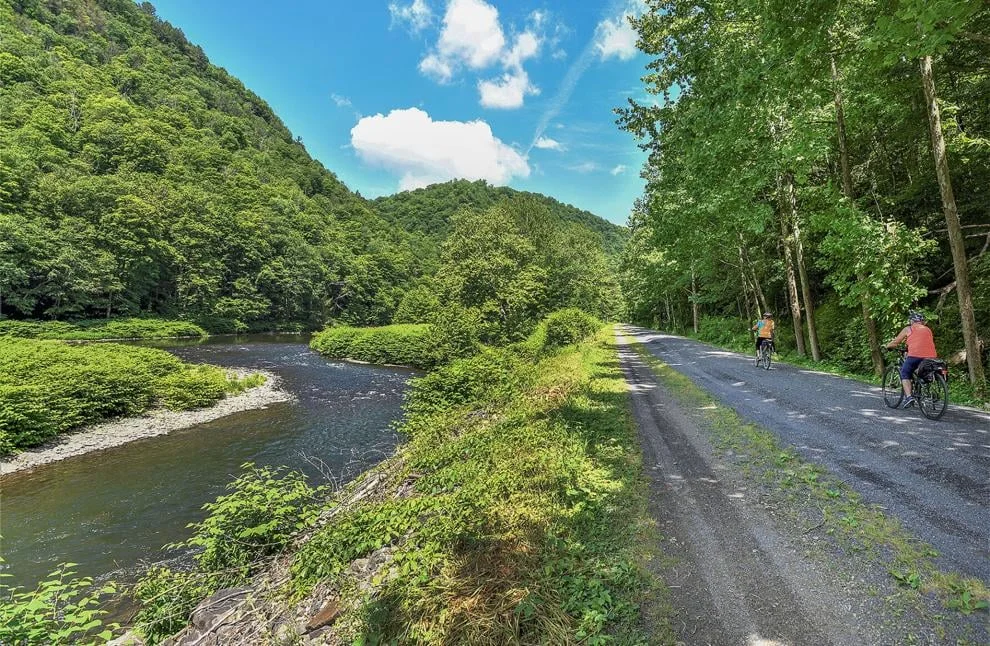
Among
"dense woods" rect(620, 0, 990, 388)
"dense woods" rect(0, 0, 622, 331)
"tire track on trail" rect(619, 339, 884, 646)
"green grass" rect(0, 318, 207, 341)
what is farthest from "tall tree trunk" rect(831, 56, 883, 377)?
"green grass" rect(0, 318, 207, 341)

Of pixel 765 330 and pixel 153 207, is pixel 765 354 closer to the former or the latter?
pixel 765 330

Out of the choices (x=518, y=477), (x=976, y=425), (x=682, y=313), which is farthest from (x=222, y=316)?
(x=976, y=425)

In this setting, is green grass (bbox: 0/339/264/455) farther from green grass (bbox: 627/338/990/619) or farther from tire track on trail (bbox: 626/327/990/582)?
tire track on trail (bbox: 626/327/990/582)

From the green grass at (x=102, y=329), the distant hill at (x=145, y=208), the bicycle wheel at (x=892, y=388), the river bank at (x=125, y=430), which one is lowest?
the river bank at (x=125, y=430)

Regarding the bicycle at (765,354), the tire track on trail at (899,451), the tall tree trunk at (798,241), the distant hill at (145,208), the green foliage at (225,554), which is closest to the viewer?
the tire track on trail at (899,451)

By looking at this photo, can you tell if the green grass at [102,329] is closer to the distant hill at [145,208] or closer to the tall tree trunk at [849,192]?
the distant hill at [145,208]

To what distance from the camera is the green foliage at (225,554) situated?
497 cm

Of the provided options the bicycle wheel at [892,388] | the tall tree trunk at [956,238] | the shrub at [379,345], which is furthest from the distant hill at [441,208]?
the bicycle wheel at [892,388]

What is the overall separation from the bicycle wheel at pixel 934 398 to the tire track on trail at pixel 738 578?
4.73m

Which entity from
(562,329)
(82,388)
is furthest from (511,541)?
(562,329)

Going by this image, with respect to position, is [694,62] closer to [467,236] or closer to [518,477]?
[518,477]

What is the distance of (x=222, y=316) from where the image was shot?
2297 inches

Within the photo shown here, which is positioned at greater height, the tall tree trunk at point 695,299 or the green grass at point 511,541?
the tall tree trunk at point 695,299

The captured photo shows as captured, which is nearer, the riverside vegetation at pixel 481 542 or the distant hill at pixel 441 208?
A: the riverside vegetation at pixel 481 542
